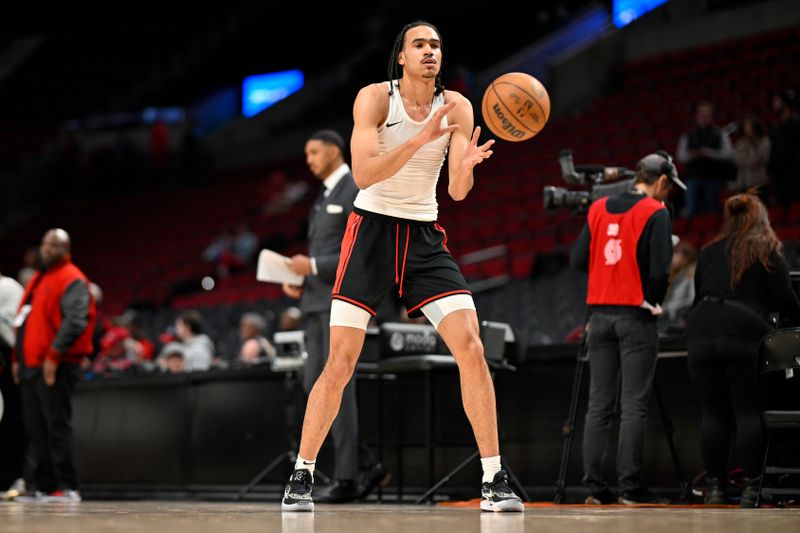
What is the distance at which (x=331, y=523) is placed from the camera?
3.18 m

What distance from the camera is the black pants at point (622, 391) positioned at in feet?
17.0

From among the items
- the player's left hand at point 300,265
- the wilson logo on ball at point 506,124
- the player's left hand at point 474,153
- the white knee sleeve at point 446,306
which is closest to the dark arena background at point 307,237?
the player's left hand at point 300,265

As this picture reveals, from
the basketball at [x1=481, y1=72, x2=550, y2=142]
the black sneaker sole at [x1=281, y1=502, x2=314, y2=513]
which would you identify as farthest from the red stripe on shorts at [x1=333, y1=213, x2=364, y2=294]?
the black sneaker sole at [x1=281, y1=502, x2=314, y2=513]

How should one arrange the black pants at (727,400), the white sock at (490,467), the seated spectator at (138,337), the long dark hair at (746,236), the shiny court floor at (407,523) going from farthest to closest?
the seated spectator at (138,337) → the long dark hair at (746,236) → the black pants at (727,400) → the white sock at (490,467) → the shiny court floor at (407,523)

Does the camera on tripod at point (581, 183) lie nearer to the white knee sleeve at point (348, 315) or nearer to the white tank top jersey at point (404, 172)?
the white tank top jersey at point (404, 172)

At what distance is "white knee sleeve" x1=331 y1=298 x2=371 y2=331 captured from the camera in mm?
3986

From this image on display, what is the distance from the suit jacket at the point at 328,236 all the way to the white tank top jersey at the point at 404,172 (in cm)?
192

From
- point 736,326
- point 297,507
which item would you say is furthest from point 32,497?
point 736,326

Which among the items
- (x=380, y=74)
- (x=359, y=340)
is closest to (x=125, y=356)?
(x=359, y=340)

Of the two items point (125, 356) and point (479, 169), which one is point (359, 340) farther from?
point (479, 169)

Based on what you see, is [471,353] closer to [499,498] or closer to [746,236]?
[499,498]

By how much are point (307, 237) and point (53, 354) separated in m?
4.39

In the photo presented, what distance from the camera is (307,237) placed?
36.5 feet

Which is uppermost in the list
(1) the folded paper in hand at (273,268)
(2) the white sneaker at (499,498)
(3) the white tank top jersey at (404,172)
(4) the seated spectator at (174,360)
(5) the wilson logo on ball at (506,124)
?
(5) the wilson logo on ball at (506,124)
